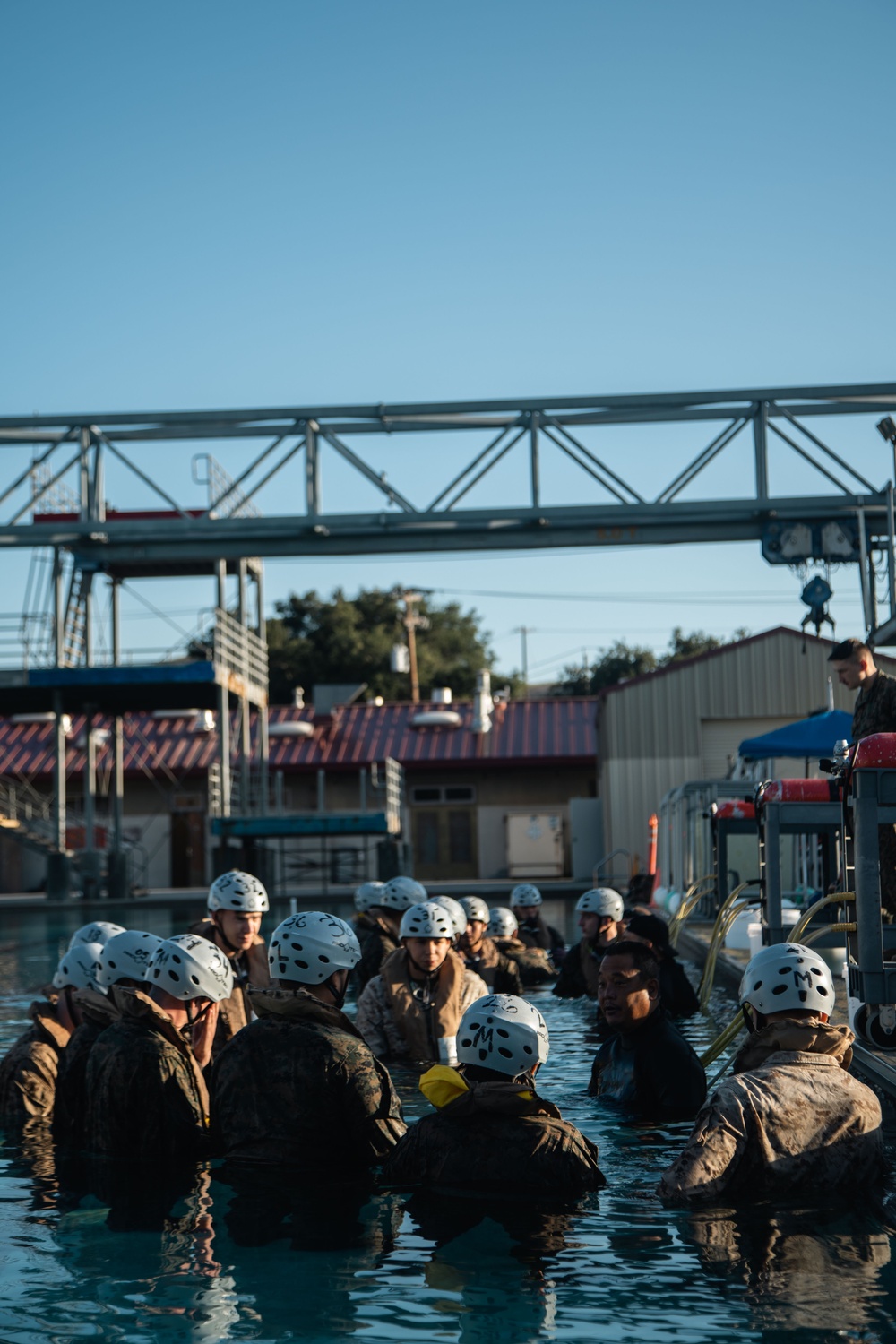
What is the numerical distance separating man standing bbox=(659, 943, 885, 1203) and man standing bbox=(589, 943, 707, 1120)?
161cm

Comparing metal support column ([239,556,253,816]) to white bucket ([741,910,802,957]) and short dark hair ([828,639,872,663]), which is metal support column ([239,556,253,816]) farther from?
short dark hair ([828,639,872,663])

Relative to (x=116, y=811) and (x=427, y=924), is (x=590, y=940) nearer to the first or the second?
(x=427, y=924)

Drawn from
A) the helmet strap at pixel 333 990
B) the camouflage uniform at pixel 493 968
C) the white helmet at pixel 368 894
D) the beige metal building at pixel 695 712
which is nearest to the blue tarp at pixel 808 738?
the white helmet at pixel 368 894

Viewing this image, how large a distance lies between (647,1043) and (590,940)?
15.1 feet

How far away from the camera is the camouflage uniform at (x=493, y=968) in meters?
13.1

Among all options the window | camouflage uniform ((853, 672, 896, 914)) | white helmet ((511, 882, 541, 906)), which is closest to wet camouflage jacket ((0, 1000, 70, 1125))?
camouflage uniform ((853, 672, 896, 914))

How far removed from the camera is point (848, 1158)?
6.29 m

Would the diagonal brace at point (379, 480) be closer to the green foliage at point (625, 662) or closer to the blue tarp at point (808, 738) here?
the blue tarp at point (808, 738)

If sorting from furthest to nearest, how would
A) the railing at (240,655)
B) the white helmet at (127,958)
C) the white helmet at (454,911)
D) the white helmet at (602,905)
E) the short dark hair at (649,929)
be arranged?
the railing at (240,655)
the white helmet at (602,905)
the short dark hair at (649,929)
the white helmet at (454,911)
the white helmet at (127,958)

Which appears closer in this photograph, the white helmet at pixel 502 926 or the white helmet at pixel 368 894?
the white helmet at pixel 368 894

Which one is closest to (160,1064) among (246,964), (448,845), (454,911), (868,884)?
(246,964)

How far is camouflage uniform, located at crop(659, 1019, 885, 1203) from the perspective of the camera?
6.09m

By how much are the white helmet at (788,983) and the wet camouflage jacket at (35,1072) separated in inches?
170

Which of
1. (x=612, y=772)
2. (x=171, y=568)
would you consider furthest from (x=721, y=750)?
(x=171, y=568)
